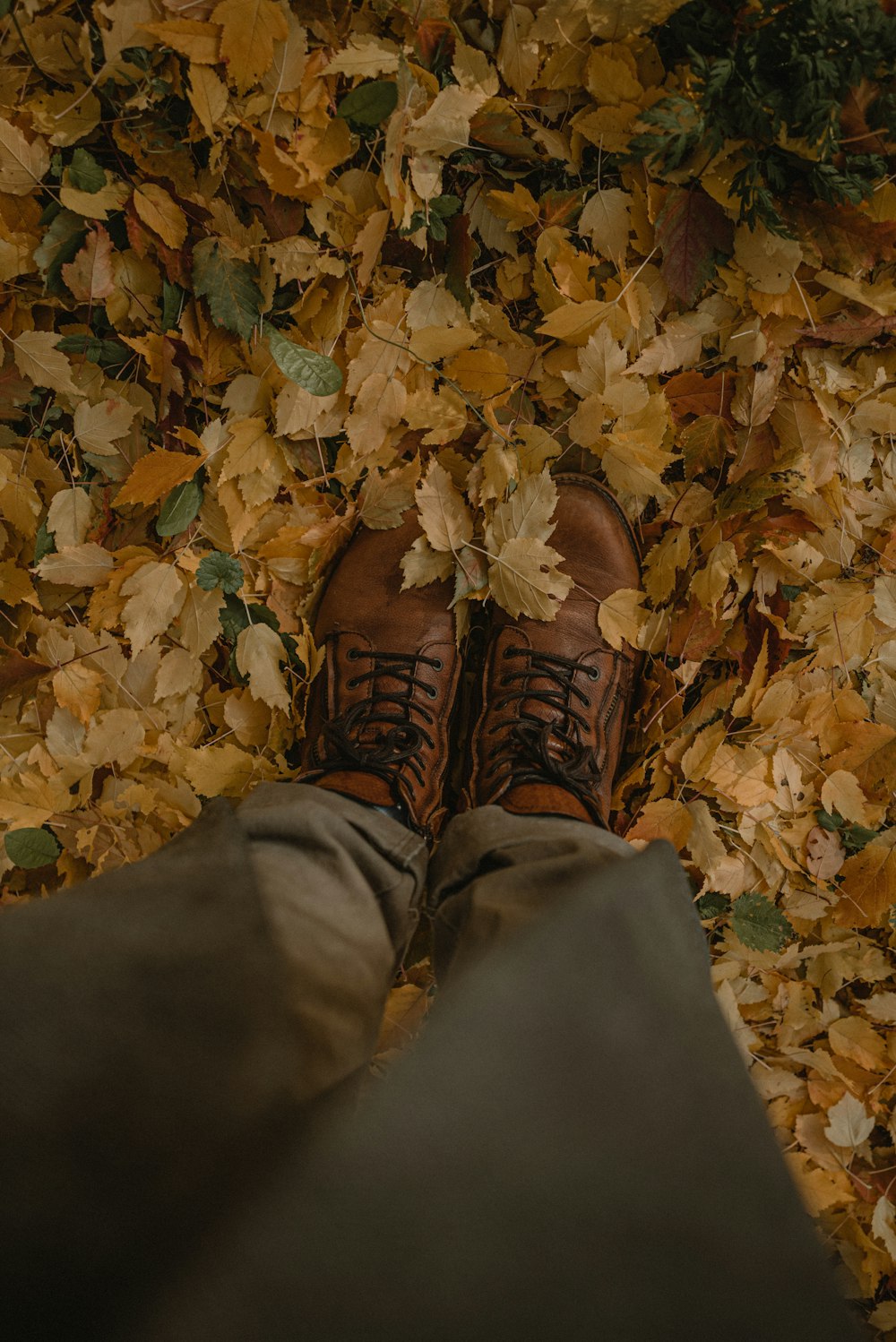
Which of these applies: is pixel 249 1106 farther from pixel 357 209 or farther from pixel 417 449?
pixel 357 209

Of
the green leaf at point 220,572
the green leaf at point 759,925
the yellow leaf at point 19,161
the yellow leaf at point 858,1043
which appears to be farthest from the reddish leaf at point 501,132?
the yellow leaf at point 858,1043

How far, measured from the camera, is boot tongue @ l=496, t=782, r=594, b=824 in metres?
0.91

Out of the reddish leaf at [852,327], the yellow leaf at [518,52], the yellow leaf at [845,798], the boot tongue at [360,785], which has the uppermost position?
the yellow leaf at [518,52]

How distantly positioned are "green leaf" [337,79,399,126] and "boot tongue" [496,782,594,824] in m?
A: 0.88

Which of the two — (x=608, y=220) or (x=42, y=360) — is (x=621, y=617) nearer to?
(x=608, y=220)

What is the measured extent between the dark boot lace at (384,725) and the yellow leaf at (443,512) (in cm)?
18

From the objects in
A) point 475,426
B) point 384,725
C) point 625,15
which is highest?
point 625,15

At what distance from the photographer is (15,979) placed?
529 mm

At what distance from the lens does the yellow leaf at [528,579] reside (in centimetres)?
100

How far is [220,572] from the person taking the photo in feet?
3.45

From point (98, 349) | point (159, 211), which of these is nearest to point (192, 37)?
point (159, 211)

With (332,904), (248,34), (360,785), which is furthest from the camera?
(360,785)

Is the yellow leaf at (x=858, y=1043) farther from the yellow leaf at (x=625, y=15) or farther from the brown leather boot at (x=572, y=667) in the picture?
the yellow leaf at (x=625, y=15)

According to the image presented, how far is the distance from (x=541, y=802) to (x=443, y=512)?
414mm
